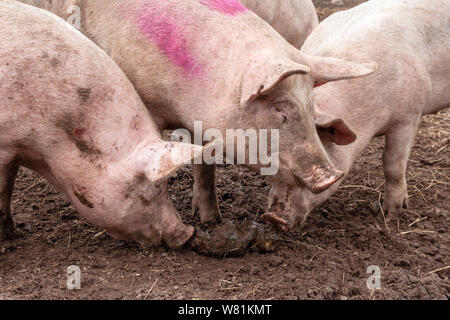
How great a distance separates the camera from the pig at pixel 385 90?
4.05 m

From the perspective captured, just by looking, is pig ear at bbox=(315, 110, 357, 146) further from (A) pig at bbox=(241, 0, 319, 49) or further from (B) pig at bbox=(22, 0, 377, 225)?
(A) pig at bbox=(241, 0, 319, 49)

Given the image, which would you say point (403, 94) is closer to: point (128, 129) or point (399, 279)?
point (399, 279)

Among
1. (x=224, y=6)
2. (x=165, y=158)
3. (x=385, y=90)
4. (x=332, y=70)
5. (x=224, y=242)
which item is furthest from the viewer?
(x=385, y=90)

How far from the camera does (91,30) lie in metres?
4.20

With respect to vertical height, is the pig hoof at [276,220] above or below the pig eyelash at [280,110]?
below

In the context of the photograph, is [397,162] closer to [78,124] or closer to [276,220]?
[276,220]

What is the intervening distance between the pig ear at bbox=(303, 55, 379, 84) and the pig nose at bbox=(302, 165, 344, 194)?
1.81 ft

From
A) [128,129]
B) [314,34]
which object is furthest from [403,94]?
[128,129]

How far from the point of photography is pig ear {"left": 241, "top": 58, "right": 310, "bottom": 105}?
325cm

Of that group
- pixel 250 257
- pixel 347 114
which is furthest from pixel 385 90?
pixel 250 257

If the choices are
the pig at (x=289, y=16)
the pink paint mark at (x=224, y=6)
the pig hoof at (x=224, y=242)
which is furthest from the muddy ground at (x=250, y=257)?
the pig at (x=289, y=16)

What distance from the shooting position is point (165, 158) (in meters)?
3.31

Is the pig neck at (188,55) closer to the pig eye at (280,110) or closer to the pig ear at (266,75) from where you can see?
the pig ear at (266,75)

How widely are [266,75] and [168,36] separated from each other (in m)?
0.82
